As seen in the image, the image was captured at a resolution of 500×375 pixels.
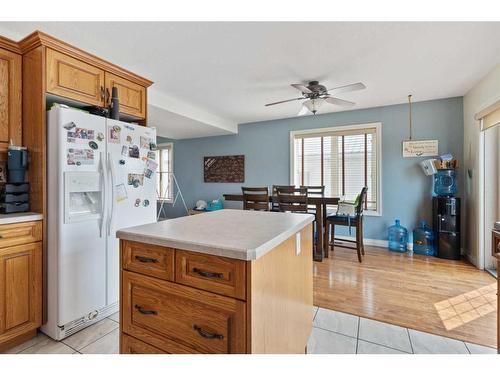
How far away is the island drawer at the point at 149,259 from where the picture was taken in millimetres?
1044

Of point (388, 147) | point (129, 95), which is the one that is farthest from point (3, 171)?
point (388, 147)

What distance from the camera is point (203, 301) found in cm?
96

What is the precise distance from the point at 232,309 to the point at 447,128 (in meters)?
4.33

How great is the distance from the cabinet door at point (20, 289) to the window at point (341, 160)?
13.0ft

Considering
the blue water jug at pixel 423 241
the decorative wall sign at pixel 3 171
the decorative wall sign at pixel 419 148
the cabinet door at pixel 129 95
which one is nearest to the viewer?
the decorative wall sign at pixel 3 171

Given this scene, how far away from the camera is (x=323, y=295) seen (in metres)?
2.50

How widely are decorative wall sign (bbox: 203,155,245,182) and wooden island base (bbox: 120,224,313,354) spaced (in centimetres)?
427

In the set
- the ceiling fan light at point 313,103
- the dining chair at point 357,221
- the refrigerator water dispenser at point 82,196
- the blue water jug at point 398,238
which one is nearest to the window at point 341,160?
the blue water jug at point 398,238

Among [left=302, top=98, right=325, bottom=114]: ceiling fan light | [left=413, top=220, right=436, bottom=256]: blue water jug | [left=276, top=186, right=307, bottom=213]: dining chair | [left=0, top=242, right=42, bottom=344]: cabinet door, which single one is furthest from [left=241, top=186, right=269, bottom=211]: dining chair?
[left=0, top=242, right=42, bottom=344]: cabinet door

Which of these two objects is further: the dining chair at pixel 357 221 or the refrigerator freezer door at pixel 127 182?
the dining chair at pixel 357 221

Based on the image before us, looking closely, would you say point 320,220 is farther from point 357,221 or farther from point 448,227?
point 448,227

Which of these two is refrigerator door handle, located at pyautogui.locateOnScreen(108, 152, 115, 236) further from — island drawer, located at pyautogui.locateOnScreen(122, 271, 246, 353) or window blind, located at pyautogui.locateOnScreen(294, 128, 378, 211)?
window blind, located at pyautogui.locateOnScreen(294, 128, 378, 211)

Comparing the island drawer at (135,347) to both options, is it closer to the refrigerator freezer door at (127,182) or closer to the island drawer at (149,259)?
the island drawer at (149,259)
